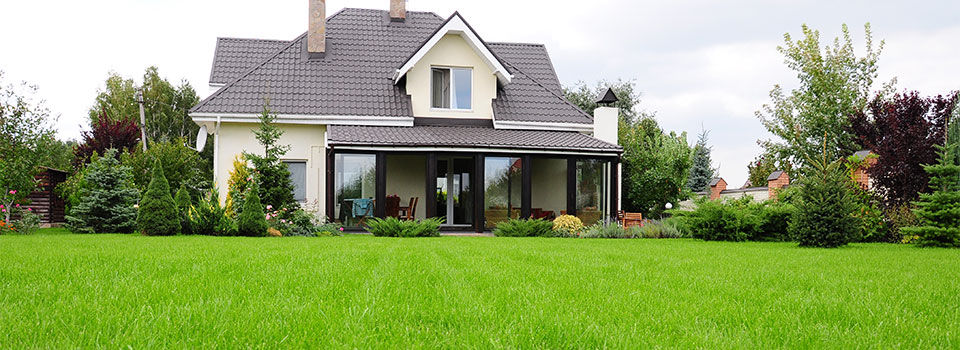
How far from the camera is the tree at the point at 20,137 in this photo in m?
16.4

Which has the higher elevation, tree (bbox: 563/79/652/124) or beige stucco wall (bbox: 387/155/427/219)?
tree (bbox: 563/79/652/124)

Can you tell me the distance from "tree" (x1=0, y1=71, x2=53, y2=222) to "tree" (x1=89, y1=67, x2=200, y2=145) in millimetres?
22316

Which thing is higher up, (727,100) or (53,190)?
(727,100)

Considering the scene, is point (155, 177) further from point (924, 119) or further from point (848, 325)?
point (924, 119)

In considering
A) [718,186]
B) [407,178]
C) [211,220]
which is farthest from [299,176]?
[718,186]

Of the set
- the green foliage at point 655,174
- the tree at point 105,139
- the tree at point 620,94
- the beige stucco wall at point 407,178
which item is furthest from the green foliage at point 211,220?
the tree at point 620,94

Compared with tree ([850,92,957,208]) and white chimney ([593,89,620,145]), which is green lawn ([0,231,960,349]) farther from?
white chimney ([593,89,620,145])

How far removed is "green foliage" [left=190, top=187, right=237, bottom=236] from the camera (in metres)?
13.5

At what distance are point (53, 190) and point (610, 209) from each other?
57.5 ft

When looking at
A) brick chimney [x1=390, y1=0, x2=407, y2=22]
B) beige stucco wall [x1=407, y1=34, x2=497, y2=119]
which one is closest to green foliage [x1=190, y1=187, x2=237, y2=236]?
beige stucco wall [x1=407, y1=34, x2=497, y2=119]

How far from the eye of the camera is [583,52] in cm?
3039

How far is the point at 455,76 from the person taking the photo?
19453mm

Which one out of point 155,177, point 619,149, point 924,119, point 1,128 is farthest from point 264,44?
point 924,119

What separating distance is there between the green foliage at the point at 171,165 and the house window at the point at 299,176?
2.96 m
